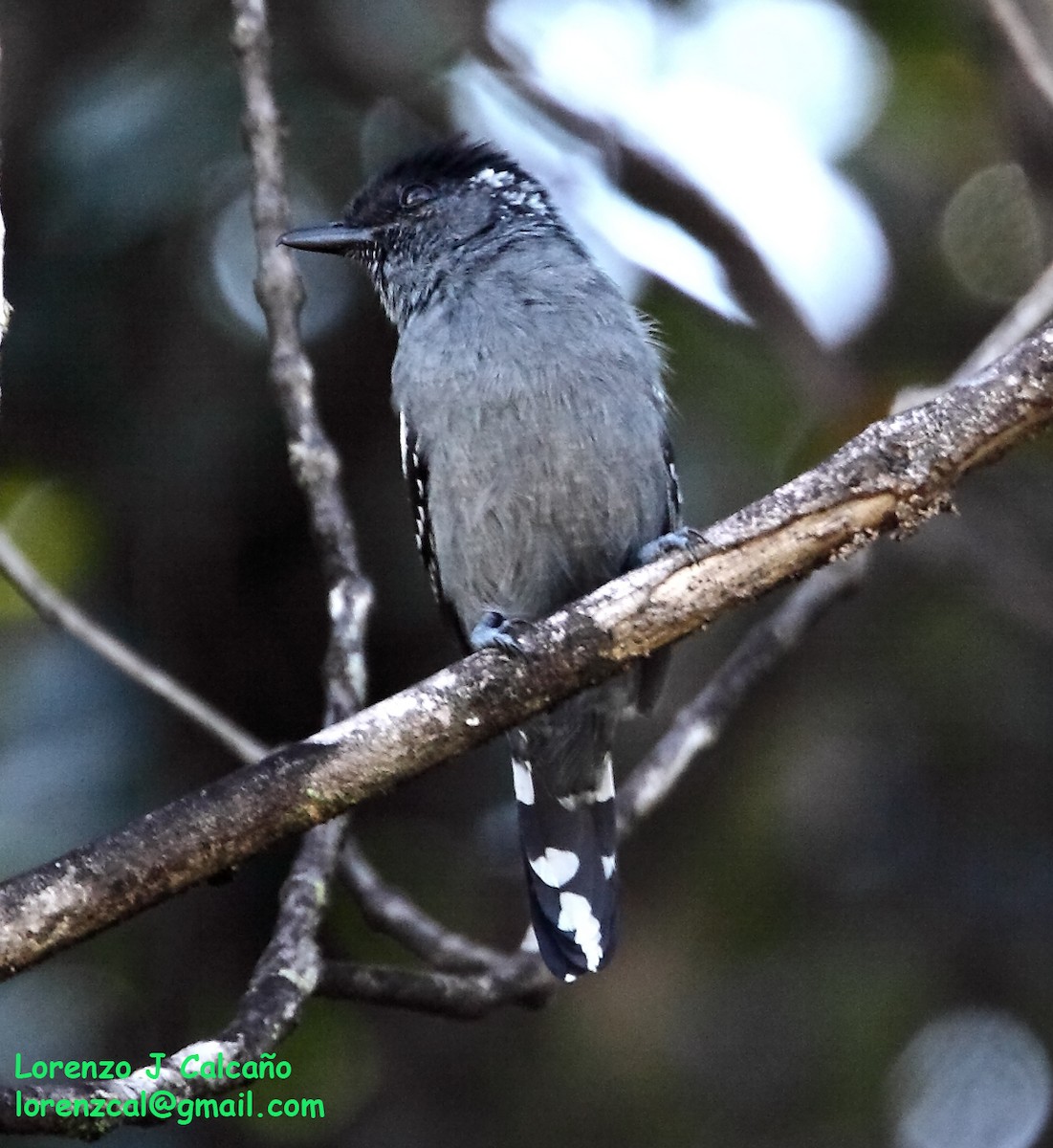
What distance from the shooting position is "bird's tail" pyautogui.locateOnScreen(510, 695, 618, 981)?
15.0 feet

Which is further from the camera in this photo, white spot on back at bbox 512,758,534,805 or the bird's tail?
white spot on back at bbox 512,758,534,805

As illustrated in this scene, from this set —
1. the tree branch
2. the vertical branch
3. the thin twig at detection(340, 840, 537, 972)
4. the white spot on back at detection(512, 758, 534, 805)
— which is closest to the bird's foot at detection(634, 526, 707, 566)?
the tree branch

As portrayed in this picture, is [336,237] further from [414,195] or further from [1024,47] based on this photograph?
[1024,47]

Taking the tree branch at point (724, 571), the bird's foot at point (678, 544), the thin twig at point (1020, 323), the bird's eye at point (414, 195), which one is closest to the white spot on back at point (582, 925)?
the bird's foot at point (678, 544)

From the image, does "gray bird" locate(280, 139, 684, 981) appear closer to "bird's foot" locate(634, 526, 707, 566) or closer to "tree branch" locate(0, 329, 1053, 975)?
"bird's foot" locate(634, 526, 707, 566)

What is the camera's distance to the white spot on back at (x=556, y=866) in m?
4.56

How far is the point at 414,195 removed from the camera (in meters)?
5.15

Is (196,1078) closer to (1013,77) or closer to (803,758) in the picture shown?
(803,758)

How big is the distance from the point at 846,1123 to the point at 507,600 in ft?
7.46

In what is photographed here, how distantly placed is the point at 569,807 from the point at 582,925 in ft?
1.79

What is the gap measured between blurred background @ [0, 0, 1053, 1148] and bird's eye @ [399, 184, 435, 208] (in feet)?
1.73

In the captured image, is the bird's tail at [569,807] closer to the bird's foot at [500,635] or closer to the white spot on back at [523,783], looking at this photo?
the white spot on back at [523,783]

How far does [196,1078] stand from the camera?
117 inches

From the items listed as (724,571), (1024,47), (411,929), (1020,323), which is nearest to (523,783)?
(411,929)
